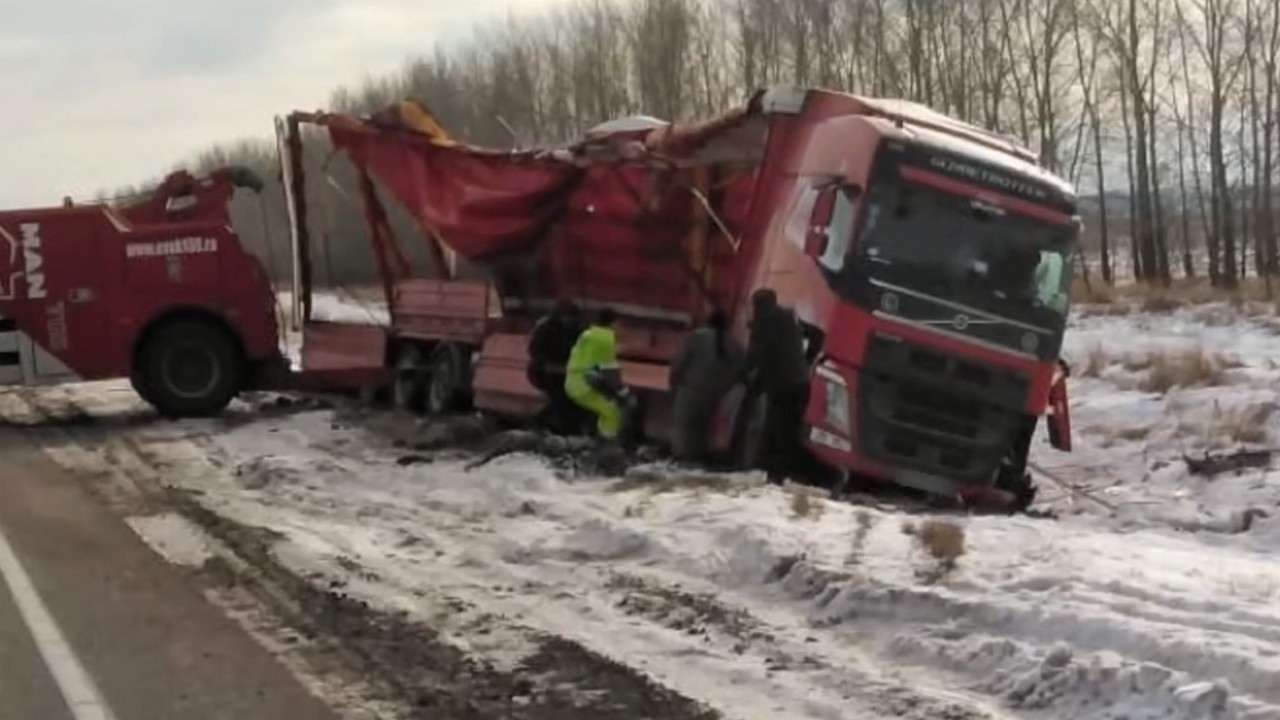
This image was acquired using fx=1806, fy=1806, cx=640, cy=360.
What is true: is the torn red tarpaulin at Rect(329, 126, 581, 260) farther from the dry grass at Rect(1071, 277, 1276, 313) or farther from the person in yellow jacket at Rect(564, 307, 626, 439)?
the dry grass at Rect(1071, 277, 1276, 313)

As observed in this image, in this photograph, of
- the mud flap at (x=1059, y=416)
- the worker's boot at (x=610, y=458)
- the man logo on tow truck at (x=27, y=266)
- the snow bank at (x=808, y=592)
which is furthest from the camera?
the man logo on tow truck at (x=27, y=266)

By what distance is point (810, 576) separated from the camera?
9.19 m

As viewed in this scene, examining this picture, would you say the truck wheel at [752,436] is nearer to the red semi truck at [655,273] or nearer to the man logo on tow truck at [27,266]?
the red semi truck at [655,273]

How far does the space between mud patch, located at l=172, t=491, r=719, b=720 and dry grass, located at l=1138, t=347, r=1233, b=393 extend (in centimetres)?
1378

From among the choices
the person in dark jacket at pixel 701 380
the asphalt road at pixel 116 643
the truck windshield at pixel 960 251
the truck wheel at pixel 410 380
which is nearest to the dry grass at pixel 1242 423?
the truck windshield at pixel 960 251

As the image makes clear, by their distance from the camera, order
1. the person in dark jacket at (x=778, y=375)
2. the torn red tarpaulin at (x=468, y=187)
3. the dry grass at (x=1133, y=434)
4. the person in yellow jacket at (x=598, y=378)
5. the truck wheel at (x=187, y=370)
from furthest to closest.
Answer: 1. the truck wheel at (x=187, y=370)
2. the torn red tarpaulin at (x=468, y=187)
3. the dry grass at (x=1133, y=434)
4. the person in yellow jacket at (x=598, y=378)
5. the person in dark jacket at (x=778, y=375)

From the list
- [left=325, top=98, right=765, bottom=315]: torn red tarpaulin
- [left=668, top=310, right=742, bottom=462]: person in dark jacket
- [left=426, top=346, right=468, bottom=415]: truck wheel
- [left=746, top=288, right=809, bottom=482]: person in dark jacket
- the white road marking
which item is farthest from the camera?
[left=426, top=346, right=468, bottom=415]: truck wheel

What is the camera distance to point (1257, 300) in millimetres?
32812

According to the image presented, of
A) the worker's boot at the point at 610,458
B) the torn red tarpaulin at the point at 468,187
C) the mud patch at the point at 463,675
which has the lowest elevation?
the mud patch at the point at 463,675

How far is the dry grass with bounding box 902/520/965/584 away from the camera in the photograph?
898 centimetres

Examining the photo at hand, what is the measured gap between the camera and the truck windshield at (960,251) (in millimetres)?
14000

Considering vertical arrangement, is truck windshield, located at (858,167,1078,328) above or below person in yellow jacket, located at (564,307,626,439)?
above

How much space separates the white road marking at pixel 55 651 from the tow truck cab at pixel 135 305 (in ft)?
30.2

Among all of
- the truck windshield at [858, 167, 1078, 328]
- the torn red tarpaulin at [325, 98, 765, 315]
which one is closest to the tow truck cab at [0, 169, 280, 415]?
the torn red tarpaulin at [325, 98, 765, 315]
